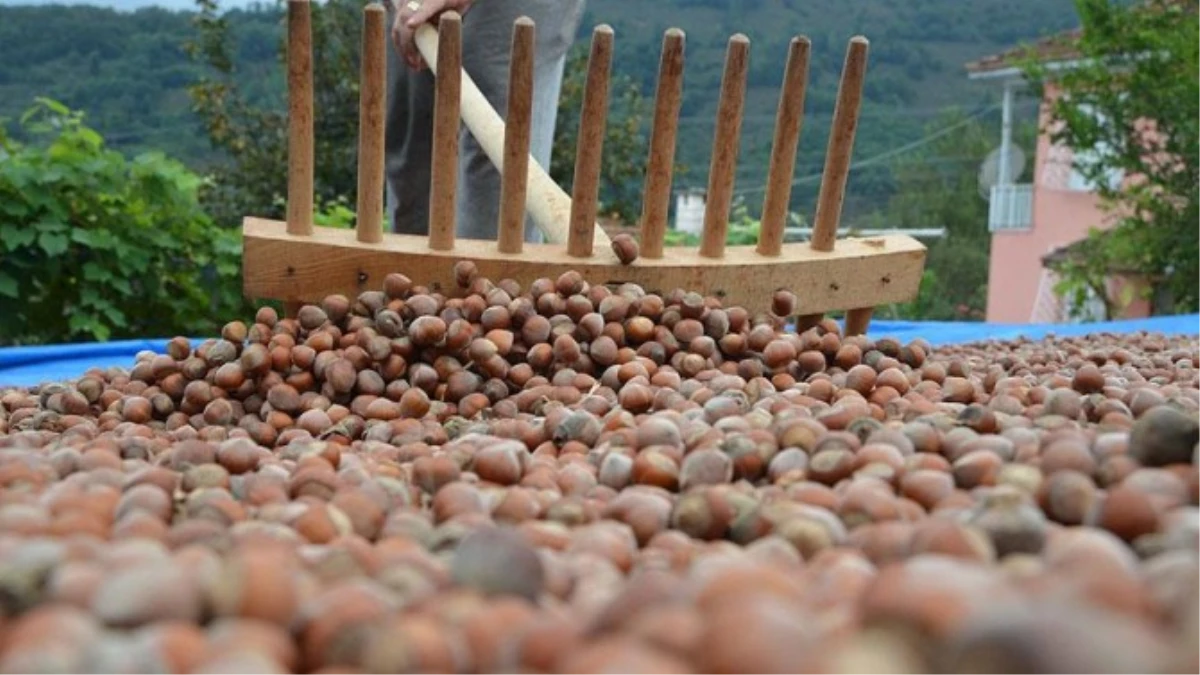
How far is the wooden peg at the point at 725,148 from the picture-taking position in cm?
317

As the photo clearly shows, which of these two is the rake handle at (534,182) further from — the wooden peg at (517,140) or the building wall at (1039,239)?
the building wall at (1039,239)

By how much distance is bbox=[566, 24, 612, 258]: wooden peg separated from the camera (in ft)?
9.90

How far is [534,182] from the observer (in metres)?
3.34

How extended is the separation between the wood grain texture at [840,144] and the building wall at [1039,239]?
15.6m

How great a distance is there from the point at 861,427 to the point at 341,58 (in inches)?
394

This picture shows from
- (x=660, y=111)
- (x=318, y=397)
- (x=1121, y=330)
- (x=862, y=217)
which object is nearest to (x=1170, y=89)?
(x=1121, y=330)

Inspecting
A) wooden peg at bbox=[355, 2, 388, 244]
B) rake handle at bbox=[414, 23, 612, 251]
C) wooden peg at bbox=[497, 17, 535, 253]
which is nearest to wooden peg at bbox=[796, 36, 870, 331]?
rake handle at bbox=[414, 23, 612, 251]

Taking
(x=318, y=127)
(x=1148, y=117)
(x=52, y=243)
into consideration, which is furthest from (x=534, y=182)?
(x=318, y=127)

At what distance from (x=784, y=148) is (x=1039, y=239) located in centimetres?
1816

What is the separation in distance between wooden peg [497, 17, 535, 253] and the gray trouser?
855 millimetres

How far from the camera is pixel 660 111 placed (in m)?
3.16

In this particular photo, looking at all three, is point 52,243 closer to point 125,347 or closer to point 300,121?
point 125,347

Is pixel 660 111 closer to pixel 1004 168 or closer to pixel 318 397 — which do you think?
pixel 318 397

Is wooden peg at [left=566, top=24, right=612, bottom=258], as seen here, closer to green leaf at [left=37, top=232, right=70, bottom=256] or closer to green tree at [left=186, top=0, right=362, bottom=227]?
green leaf at [left=37, top=232, right=70, bottom=256]
